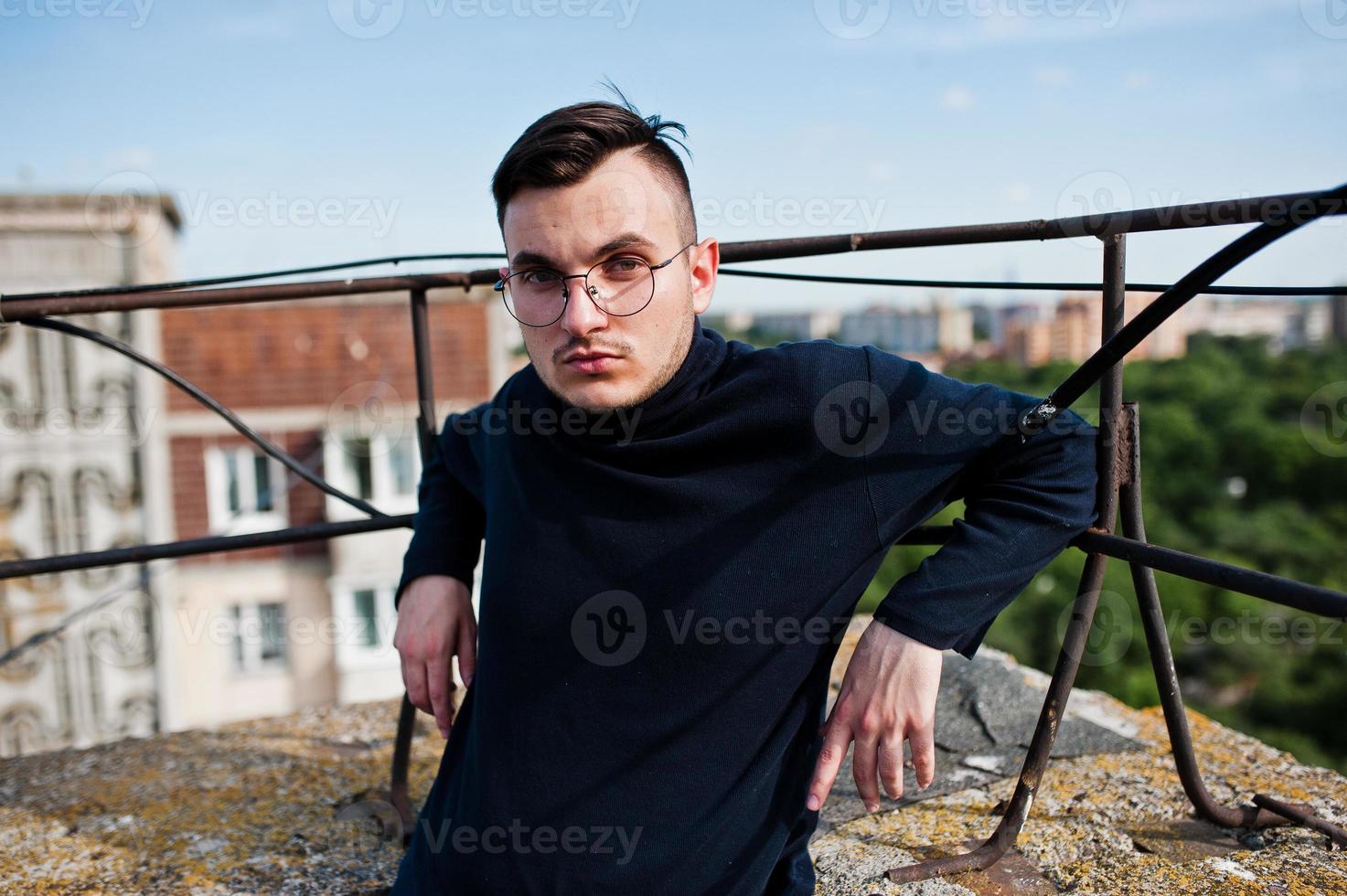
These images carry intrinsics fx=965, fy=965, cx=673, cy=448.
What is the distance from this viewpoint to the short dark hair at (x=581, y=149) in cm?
137

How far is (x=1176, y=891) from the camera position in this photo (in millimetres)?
1429

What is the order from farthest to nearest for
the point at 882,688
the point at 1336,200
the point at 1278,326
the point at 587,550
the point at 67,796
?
1. the point at 1278,326
2. the point at 67,796
3. the point at 587,550
4. the point at 882,688
5. the point at 1336,200

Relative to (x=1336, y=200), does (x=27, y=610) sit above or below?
below

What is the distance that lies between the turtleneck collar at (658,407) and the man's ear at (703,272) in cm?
4

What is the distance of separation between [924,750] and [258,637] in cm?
1847

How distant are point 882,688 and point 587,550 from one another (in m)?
0.46

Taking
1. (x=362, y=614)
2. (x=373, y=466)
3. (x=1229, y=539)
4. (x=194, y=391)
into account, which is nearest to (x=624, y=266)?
(x=194, y=391)

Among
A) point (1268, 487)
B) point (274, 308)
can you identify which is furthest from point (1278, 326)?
point (274, 308)

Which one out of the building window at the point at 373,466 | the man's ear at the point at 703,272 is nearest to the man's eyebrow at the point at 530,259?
the man's ear at the point at 703,272

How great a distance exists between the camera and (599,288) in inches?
54.6

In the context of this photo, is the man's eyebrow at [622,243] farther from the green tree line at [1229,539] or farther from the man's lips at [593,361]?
the green tree line at [1229,539]

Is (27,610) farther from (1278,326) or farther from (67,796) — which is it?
(1278,326)

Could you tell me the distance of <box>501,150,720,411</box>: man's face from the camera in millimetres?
1376

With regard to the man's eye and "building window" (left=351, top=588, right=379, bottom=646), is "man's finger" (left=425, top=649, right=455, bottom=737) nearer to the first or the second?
the man's eye
